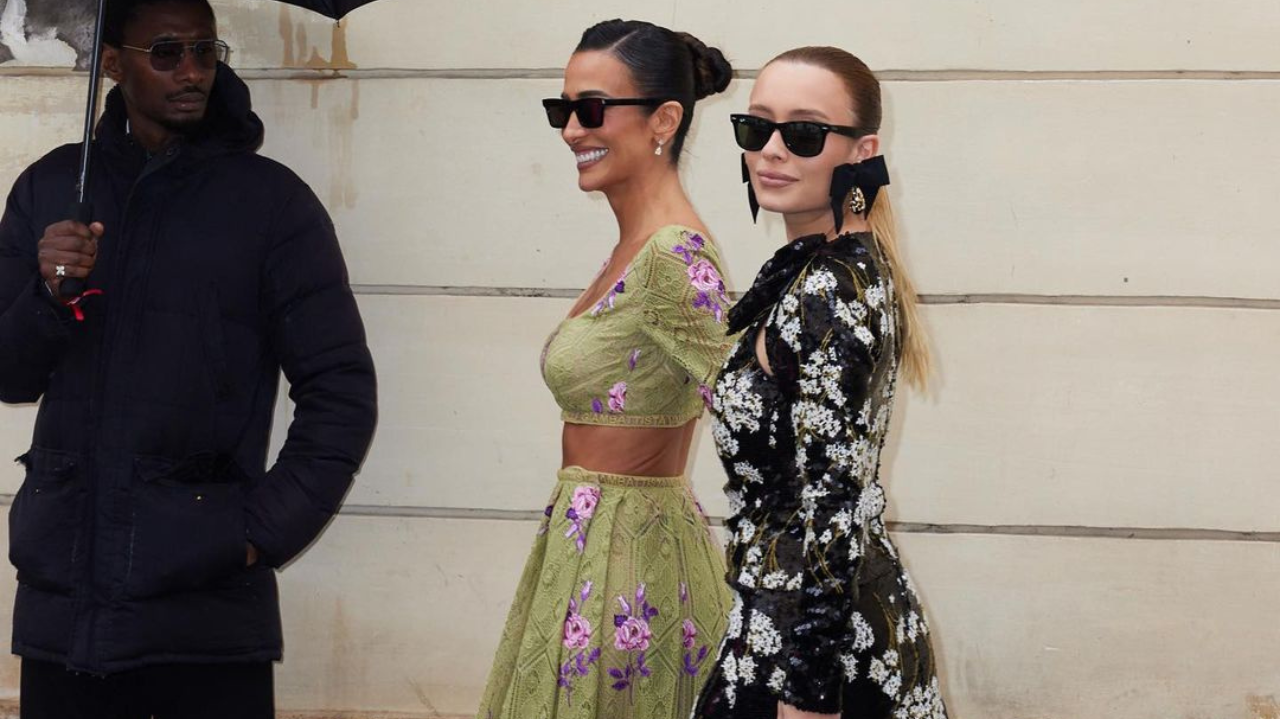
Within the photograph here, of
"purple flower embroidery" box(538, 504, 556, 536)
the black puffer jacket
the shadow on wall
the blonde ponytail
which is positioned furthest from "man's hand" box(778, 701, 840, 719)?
the shadow on wall

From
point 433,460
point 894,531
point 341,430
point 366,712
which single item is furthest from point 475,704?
point 341,430

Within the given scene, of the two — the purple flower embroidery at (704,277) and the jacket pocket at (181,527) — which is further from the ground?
the purple flower embroidery at (704,277)

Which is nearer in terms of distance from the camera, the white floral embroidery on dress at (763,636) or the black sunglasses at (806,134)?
the white floral embroidery on dress at (763,636)

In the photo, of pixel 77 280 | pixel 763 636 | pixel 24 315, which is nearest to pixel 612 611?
pixel 763 636

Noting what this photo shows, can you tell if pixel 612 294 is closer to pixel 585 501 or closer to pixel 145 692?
pixel 585 501

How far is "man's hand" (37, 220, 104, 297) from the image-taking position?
11.2 feet

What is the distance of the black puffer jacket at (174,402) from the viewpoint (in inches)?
140

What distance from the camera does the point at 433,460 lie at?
5059 millimetres

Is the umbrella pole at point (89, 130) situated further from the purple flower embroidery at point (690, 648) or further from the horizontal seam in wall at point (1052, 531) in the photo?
the horizontal seam in wall at point (1052, 531)

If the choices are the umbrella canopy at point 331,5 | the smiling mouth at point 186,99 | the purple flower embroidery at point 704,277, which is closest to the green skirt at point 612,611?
the purple flower embroidery at point 704,277

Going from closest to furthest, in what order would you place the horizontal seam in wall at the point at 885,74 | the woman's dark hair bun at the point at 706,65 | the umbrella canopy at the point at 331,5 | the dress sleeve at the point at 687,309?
the dress sleeve at the point at 687,309
the woman's dark hair bun at the point at 706,65
the umbrella canopy at the point at 331,5
the horizontal seam in wall at the point at 885,74

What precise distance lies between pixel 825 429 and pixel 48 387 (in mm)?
1989

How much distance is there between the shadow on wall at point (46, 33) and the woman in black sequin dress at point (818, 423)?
9.82 ft

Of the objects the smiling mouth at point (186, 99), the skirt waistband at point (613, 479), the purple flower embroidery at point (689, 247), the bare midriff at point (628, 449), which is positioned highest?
the smiling mouth at point (186, 99)
